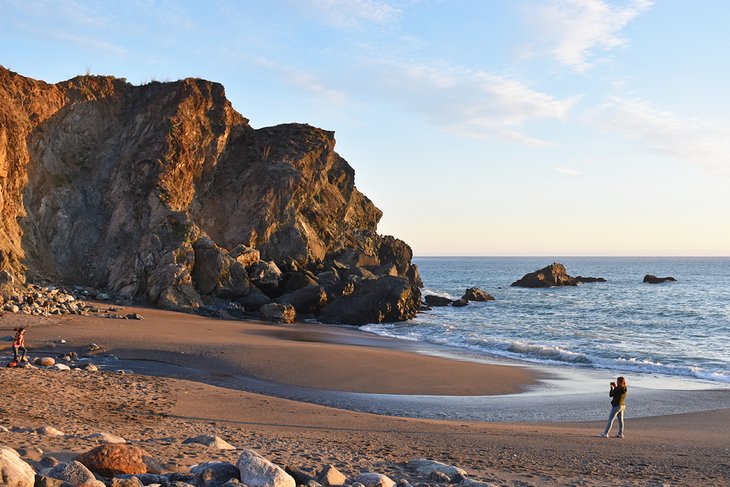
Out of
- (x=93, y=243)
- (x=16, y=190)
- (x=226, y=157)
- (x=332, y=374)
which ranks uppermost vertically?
(x=226, y=157)

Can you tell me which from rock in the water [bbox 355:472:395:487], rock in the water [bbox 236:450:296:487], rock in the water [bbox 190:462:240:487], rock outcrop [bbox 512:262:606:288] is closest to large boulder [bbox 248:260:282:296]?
rock in the water [bbox 355:472:395:487]

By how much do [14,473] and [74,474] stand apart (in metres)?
0.59

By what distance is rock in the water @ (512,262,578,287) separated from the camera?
274 feet

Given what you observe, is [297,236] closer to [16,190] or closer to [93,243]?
[93,243]

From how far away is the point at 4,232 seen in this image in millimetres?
30281

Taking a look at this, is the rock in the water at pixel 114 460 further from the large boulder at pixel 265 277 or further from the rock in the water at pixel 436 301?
the rock in the water at pixel 436 301

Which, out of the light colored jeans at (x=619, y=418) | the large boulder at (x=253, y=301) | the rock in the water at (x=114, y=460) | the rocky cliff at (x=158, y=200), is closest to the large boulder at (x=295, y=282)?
the rocky cliff at (x=158, y=200)

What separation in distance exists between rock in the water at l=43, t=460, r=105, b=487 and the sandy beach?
1.12 metres

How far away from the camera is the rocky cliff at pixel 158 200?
110ft

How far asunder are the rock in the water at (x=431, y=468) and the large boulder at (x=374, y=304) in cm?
2805

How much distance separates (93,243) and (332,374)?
23768 mm

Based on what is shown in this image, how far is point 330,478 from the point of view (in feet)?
24.0

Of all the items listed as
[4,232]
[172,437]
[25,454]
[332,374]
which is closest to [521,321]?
[332,374]

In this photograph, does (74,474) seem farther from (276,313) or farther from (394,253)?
(394,253)
